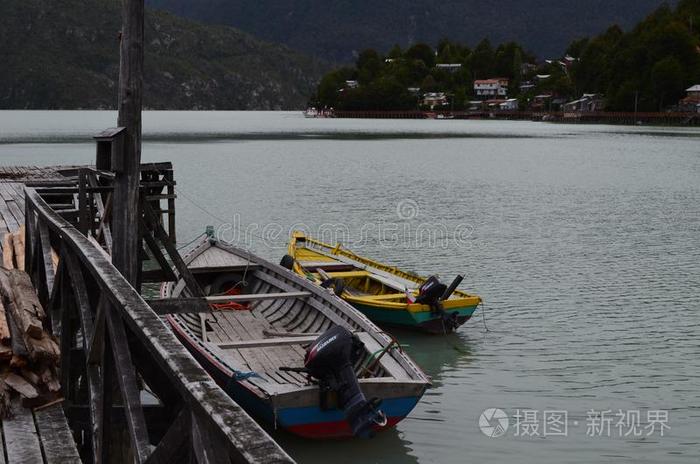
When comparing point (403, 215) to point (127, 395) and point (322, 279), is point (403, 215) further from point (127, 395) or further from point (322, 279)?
point (127, 395)

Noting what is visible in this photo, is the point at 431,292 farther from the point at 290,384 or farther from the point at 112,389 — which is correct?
the point at 112,389

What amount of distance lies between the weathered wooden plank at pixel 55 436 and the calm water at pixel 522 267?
14.9ft

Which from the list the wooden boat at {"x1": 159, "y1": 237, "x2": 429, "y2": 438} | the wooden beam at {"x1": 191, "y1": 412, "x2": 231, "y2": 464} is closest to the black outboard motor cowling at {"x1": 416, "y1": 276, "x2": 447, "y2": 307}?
the wooden boat at {"x1": 159, "y1": 237, "x2": 429, "y2": 438}

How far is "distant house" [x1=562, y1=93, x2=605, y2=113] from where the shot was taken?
17550 centimetres

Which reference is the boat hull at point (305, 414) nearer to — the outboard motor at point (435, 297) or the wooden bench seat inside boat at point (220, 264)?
the outboard motor at point (435, 297)

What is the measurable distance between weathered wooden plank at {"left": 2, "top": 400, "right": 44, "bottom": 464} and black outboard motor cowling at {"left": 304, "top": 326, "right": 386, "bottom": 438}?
3.93 meters

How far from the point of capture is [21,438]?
247 inches

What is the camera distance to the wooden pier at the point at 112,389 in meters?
3.68

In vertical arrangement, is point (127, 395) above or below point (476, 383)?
above

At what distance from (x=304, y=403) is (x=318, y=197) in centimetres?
3374

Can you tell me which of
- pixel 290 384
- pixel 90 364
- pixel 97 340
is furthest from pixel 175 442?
pixel 290 384

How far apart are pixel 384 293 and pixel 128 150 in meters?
8.51

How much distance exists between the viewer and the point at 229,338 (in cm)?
1355

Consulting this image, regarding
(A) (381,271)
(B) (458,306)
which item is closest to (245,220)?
(A) (381,271)
